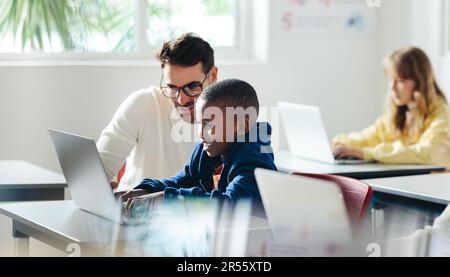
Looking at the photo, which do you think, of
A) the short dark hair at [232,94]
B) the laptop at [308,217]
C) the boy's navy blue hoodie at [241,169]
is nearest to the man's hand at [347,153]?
the boy's navy blue hoodie at [241,169]

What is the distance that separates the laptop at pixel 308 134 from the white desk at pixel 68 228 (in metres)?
1.45

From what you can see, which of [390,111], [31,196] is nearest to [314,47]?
[390,111]

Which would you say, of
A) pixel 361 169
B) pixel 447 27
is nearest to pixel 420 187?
pixel 361 169

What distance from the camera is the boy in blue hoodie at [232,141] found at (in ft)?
6.10

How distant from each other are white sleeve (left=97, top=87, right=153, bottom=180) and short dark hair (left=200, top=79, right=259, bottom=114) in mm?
827

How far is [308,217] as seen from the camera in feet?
3.76

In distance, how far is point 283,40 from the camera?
4629 millimetres

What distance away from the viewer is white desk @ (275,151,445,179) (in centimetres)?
322

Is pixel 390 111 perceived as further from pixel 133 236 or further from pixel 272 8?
pixel 133 236

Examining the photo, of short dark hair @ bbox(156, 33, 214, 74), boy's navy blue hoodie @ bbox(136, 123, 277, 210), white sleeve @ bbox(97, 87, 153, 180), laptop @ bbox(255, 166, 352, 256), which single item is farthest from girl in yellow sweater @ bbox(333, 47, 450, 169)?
laptop @ bbox(255, 166, 352, 256)

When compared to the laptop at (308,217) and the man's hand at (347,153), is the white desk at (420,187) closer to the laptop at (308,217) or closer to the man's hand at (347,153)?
the man's hand at (347,153)

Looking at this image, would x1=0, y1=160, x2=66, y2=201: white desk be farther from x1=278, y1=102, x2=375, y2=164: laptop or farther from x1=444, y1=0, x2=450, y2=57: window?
x1=444, y1=0, x2=450, y2=57: window
